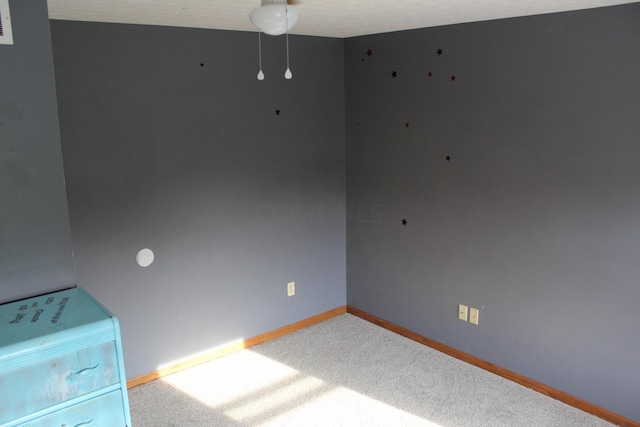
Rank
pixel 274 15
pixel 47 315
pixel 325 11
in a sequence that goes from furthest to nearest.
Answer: pixel 325 11 → pixel 274 15 → pixel 47 315

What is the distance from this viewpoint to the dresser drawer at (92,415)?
57.8 inches

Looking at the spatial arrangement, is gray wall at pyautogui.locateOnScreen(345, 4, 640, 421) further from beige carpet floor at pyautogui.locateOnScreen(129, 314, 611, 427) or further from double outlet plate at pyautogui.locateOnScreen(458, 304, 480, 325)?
beige carpet floor at pyautogui.locateOnScreen(129, 314, 611, 427)

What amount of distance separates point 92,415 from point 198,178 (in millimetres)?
1732

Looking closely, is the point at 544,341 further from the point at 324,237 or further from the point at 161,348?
the point at 161,348

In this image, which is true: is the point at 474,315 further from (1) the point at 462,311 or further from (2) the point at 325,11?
(2) the point at 325,11

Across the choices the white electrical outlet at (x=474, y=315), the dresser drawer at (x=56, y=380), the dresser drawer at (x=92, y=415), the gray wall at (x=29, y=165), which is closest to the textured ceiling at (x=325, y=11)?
the gray wall at (x=29, y=165)

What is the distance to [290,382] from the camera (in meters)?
3.01

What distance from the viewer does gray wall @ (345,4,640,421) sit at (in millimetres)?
2436

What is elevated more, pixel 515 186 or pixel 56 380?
pixel 515 186

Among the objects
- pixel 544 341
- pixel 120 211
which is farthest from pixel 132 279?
pixel 544 341

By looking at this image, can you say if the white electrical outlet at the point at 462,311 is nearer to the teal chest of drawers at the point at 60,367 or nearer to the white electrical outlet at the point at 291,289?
the white electrical outlet at the point at 291,289

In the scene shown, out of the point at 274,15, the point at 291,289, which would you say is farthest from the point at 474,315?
the point at 274,15

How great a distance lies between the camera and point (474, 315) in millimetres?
3127

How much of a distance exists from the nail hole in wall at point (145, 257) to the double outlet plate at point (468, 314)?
188 centimetres
